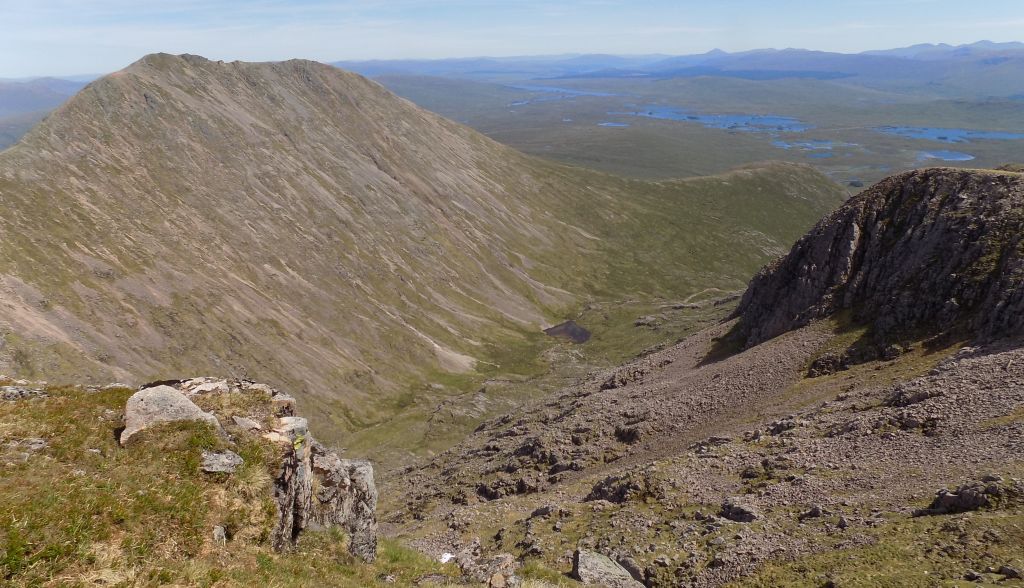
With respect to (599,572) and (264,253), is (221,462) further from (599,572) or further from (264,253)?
(264,253)

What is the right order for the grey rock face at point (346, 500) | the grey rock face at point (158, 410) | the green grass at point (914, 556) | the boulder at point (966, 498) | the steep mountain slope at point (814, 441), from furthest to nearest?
the steep mountain slope at point (814, 441) → the boulder at point (966, 498) → the grey rock face at point (346, 500) → the green grass at point (914, 556) → the grey rock face at point (158, 410)

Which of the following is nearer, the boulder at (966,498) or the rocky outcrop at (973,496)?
the rocky outcrop at (973,496)

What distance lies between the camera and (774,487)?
34906mm

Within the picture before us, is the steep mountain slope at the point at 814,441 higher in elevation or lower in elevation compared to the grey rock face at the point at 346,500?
lower

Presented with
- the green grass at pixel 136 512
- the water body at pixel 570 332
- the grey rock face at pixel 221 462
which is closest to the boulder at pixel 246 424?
the green grass at pixel 136 512

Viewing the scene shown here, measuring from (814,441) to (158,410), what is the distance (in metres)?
41.0

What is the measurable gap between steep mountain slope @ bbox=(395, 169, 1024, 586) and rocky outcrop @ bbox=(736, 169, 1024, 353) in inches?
8.5

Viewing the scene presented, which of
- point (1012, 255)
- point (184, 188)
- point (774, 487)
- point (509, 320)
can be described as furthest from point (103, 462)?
point (509, 320)

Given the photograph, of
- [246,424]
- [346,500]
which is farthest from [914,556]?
[246,424]

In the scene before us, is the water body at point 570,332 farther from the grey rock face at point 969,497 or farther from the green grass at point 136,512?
the green grass at point 136,512

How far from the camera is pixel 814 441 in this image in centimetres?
3925

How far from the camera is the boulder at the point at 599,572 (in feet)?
88.1

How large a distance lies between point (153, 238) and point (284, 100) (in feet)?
278

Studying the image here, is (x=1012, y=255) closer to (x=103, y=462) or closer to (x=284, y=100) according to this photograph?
(x=103, y=462)
